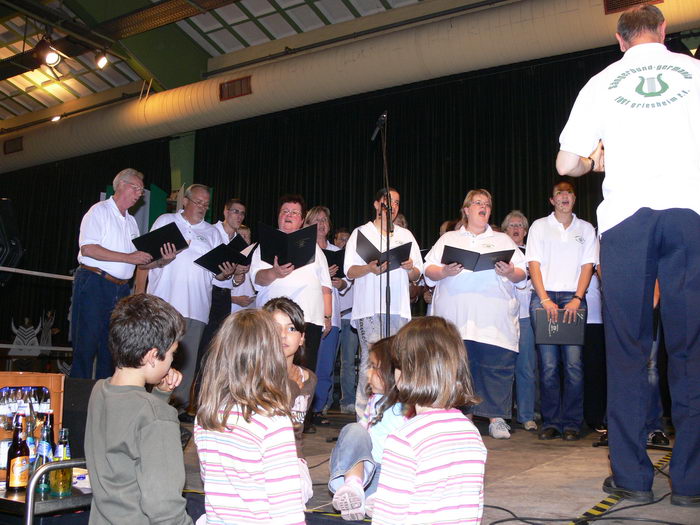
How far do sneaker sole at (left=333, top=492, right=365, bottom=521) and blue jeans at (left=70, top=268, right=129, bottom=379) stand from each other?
2058 mm

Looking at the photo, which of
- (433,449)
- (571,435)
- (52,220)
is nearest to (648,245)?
(433,449)

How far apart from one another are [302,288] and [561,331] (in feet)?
4.83

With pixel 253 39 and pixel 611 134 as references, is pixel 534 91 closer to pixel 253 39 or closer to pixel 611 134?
pixel 253 39

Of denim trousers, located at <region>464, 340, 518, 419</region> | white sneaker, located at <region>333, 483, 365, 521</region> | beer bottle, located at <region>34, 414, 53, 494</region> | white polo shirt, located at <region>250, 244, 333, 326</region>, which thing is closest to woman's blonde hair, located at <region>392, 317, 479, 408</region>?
white sneaker, located at <region>333, 483, 365, 521</region>

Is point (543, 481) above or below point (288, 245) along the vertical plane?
below

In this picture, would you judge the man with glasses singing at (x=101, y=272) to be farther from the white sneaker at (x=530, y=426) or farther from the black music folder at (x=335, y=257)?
the white sneaker at (x=530, y=426)

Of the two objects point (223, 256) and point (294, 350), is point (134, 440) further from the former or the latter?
point (223, 256)

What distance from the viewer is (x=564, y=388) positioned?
12.9 ft

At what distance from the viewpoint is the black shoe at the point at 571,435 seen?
3.80 m

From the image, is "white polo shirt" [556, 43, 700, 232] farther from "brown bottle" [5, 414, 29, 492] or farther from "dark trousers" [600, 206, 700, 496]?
"brown bottle" [5, 414, 29, 492]

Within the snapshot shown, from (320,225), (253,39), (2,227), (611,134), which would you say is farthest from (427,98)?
(611,134)

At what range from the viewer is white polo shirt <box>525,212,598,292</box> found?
4.00 m

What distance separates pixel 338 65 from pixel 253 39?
6.90ft

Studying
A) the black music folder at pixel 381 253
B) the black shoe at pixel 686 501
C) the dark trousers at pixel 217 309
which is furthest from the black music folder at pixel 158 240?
the black shoe at pixel 686 501
